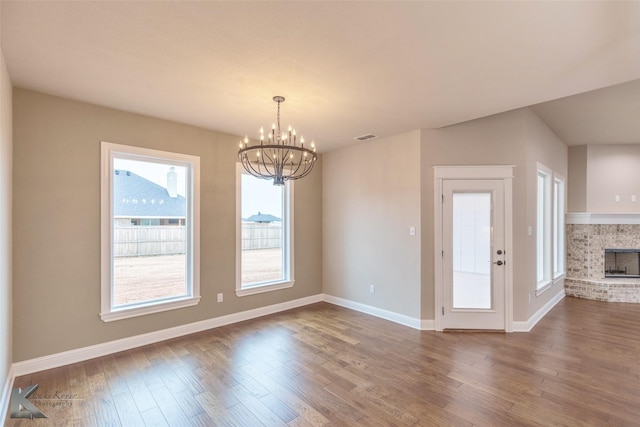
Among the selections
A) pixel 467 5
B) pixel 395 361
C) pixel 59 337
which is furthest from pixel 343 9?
pixel 59 337

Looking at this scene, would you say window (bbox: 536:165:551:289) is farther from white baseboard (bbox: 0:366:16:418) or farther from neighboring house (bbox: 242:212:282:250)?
white baseboard (bbox: 0:366:16:418)

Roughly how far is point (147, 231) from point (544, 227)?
245 inches

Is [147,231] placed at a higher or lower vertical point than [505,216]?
lower

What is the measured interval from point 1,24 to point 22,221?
1820 mm

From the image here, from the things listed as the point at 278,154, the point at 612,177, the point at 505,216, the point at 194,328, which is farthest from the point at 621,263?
the point at 194,328

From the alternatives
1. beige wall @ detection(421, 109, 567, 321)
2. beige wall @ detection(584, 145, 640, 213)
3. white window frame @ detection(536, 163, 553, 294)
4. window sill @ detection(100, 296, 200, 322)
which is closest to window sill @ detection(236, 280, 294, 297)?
window sill @ detection(100, 296, 200, 322)

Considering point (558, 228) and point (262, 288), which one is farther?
point (558, 228)

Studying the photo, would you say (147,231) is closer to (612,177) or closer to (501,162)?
(501,162)

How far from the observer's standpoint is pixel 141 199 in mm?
3791

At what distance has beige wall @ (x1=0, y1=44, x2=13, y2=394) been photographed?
2359mm

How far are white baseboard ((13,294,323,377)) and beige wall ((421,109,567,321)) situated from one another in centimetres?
257

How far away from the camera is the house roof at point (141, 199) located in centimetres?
362

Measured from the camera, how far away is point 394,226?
4.62m

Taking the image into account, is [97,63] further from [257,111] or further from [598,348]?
[598,348]
